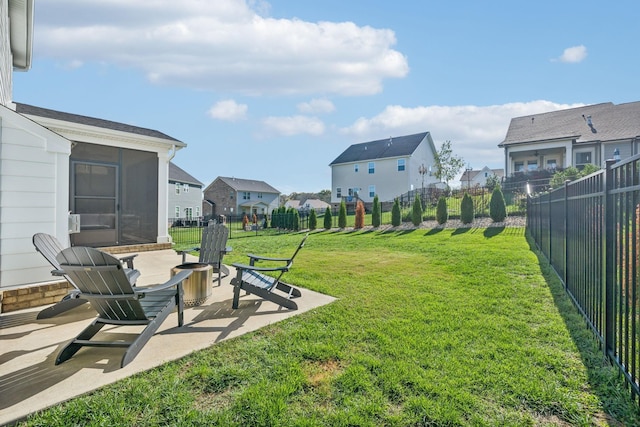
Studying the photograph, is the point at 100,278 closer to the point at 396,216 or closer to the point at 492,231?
the point at 492,231

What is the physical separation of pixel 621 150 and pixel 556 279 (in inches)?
1004

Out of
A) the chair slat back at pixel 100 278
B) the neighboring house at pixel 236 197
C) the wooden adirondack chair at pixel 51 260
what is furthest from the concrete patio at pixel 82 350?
the neighboring house at pixel 236 197

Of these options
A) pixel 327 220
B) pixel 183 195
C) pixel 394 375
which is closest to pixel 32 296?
pixel 394 375

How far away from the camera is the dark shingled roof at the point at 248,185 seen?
46.0 metres

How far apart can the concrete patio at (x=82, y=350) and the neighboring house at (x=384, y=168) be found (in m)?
29.2

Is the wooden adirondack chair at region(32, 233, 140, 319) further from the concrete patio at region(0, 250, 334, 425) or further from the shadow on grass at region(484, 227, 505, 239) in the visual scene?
the shadow on grass at region(484, 227, 505, 239)

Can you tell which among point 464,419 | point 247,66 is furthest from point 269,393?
point 247,66

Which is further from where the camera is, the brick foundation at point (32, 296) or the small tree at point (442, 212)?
the small tree at point (442, 212)

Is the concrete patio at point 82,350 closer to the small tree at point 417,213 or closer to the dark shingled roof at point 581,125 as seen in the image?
the small tree at point 417,213

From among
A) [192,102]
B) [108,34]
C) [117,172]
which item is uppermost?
[108,34]

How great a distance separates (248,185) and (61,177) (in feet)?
143

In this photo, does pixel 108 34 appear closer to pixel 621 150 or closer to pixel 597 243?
pixel 597 243

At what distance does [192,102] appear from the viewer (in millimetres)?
10984

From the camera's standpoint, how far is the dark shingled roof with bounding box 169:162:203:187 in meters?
34.5
